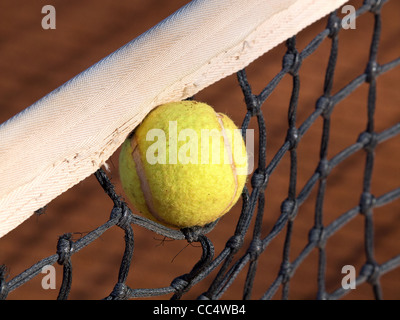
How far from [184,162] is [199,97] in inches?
59.2

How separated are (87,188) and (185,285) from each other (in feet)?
4.49

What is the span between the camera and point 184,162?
562 mm

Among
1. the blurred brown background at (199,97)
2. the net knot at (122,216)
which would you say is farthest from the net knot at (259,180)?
the blurred brown background at (199,97)

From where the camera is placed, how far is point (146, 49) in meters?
0.55

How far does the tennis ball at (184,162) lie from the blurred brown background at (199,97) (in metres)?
1.23

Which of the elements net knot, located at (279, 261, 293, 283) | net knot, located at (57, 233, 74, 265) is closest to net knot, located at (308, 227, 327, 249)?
net knot, located at (279, 261, 293, 283)

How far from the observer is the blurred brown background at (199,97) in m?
1.89

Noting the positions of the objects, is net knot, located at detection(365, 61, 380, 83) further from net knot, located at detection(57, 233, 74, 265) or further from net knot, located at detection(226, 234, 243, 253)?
net knot, located at detection(57, 233, 74, 265)

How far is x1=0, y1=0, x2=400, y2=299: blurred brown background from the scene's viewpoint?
1.89 m

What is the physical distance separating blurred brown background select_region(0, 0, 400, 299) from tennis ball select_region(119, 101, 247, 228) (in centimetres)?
123

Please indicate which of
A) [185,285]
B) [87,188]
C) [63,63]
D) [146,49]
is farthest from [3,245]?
[146,49]

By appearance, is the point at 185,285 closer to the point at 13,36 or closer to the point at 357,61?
the point at 13,36

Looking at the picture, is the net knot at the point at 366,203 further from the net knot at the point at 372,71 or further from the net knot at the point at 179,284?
the net knot at the point at 179,284
